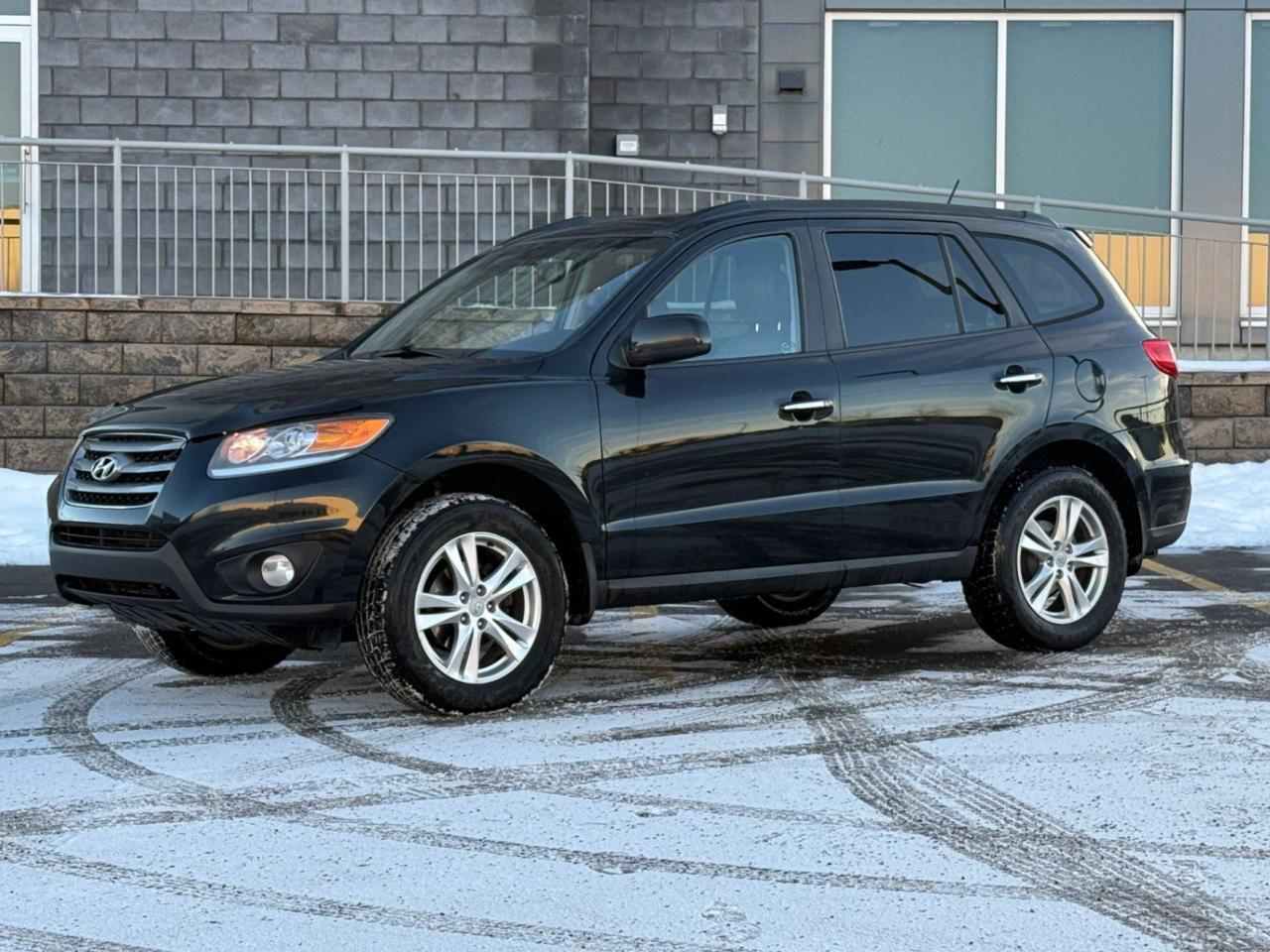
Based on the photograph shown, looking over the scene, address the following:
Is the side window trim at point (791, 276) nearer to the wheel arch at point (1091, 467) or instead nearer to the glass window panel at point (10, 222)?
the wheel arch at point (1091, 467)

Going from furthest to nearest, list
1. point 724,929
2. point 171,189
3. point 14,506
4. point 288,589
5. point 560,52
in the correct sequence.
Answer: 1. point 560,52
2. point 171,189
3. point 14,506
4. point 288,589
5. point 724,929

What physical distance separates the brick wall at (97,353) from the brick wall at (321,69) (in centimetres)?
295

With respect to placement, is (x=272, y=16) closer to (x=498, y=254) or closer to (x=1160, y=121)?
(x=1160, y=121)

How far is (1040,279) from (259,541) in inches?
140

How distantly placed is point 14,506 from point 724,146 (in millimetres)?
7347

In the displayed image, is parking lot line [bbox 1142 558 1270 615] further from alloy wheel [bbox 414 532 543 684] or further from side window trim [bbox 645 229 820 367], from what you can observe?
alloy wheel [bbox 414 532 543 684]

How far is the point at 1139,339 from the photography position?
843cm

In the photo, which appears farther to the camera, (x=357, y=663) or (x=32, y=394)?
(x=32, y=394)

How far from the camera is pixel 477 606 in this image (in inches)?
261

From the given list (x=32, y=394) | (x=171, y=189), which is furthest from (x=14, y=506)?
(x=171, y=189)

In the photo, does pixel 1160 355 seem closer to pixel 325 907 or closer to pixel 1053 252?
pixel 1053 252

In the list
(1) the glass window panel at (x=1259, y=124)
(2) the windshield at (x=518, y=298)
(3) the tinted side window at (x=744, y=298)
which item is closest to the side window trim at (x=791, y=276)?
(3) the tinted side window at (x=744, y=298)

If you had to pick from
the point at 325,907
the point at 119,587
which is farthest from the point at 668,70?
the point at 325,907

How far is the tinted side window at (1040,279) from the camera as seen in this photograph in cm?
823
